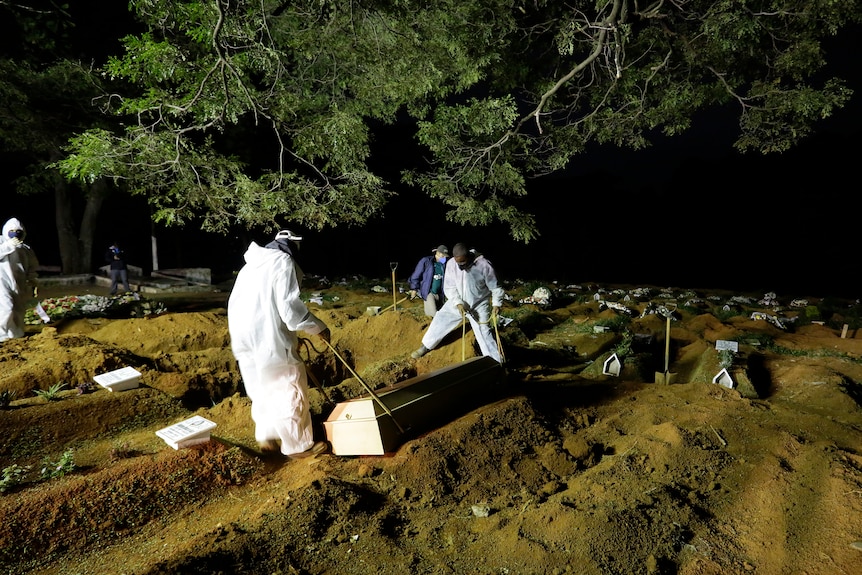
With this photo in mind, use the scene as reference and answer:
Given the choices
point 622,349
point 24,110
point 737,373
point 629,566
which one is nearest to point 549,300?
point 622,349

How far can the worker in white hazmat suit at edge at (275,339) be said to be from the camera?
12.9ft

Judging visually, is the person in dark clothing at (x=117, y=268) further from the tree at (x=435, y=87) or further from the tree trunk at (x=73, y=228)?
the tree at (x=435, y=87)

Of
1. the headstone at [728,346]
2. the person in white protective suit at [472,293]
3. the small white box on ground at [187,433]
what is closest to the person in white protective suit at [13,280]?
the small white box on ground at [187,433]

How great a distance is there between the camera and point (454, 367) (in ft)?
15.7

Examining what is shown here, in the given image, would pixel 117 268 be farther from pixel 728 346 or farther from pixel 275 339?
pixel 728 346

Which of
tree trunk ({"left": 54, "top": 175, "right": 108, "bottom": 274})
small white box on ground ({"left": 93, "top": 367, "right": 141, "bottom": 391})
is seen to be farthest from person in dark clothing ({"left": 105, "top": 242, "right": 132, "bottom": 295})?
small white box on ground ({"left": 93, "top": 367, "right": 141, "bottom": 391})

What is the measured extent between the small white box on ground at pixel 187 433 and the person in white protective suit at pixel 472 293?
11.9 ft

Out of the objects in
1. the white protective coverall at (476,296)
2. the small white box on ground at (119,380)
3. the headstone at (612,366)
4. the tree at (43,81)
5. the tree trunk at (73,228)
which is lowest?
the headstone at (612,366)

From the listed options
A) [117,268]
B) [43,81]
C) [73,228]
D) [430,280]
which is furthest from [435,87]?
[73,228]

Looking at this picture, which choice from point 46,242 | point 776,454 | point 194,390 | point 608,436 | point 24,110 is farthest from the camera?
point 46,242

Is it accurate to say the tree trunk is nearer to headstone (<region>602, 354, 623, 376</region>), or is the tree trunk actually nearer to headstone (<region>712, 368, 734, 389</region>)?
headstone (<region>602, 354, 623, 376</region>)

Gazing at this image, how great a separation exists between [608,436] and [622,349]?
2.87m

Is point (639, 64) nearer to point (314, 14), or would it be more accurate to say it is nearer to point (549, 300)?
point (549, 300)

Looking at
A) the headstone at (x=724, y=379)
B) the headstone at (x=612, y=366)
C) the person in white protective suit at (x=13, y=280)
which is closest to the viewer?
the headstone at (x=724, y=379)
